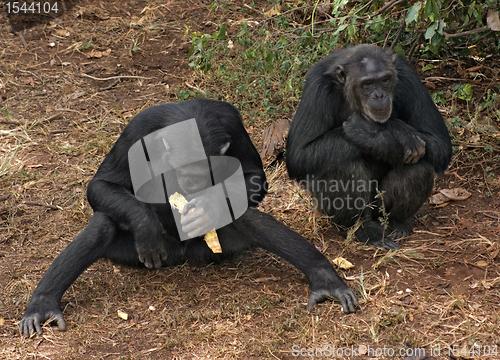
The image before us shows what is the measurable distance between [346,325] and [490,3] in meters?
4.28

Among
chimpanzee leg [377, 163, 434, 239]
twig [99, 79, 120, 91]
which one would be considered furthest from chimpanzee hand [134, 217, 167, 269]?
twig [99, 79, 120, 91]

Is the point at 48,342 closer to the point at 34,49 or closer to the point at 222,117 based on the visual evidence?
the point at 222,117

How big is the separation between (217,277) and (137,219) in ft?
3.50

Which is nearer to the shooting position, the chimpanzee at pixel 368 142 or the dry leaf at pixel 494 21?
the chimpanzee at pixel 368 142

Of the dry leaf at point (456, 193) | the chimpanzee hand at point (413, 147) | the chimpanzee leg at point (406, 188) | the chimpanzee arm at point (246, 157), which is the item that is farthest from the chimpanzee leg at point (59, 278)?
the dry leaf at point (456, 193)

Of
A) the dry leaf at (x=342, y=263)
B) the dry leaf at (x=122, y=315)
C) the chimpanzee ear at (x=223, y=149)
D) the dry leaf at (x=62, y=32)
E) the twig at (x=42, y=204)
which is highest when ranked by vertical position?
the dry leaf at (x=62, y=32)

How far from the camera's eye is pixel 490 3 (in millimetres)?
7109

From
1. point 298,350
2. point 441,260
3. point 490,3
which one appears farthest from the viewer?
point 490,3

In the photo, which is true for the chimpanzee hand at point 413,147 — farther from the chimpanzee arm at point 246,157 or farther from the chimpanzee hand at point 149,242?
the chimpanzee hand at point 149,242

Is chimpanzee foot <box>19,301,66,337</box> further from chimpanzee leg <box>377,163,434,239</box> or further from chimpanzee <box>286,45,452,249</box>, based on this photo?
chimpanzee leg <box>377,163,434,239</box>

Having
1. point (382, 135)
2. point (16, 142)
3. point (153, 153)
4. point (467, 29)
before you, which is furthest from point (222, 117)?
point (467, 29)

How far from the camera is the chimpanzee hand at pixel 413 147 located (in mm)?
6383

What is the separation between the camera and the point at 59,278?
5406 millimetres

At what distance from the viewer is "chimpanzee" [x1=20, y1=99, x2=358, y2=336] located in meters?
5.43
